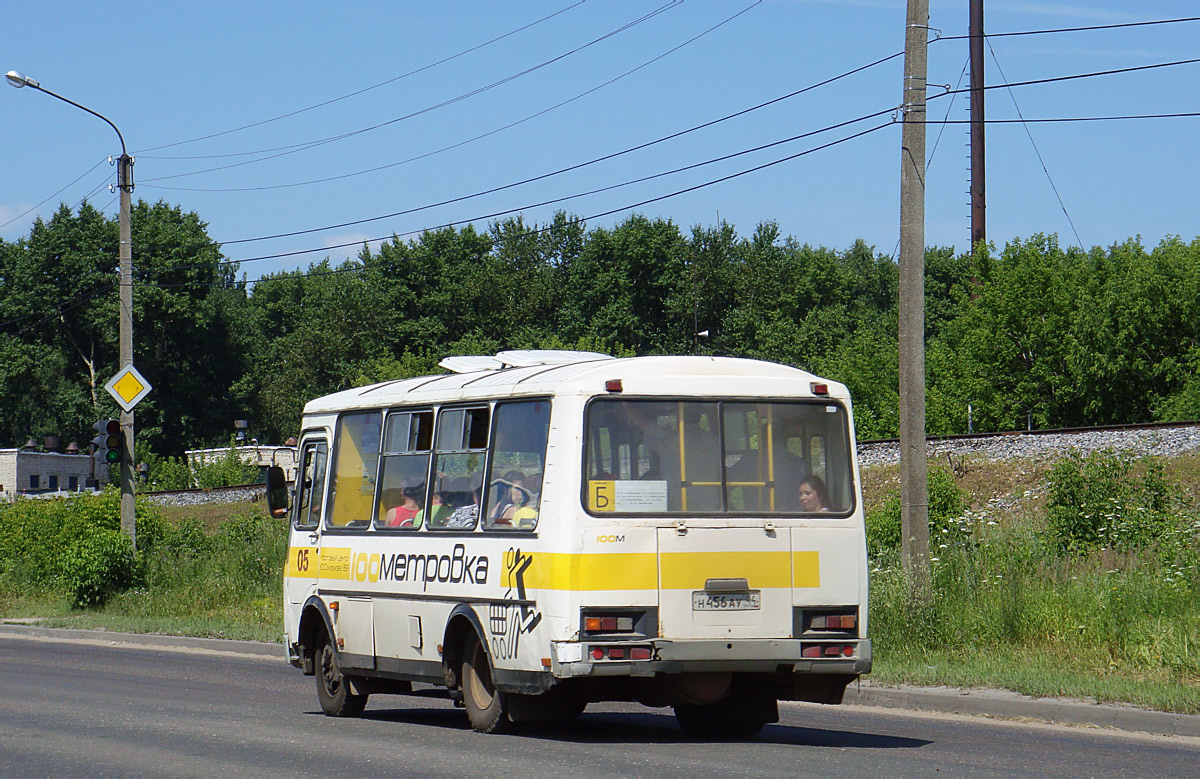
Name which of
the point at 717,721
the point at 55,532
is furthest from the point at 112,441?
the point at 717,721

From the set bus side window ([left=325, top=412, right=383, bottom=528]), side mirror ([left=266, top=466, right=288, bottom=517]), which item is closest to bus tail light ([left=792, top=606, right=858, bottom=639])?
bus side window ([left=325, top=412, right=383, bottom=528])

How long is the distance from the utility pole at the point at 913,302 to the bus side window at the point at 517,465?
6.77m

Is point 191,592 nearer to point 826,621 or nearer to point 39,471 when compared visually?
point 826,621

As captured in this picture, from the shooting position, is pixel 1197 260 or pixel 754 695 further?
pixel 1197 260

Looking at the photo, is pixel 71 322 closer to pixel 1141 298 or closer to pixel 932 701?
pixel 1141 298

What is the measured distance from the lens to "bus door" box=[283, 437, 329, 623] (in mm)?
13922

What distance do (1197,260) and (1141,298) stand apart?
250 centimetres

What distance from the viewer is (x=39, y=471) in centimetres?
9056

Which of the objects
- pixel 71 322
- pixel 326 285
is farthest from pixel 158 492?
pixel 326 285

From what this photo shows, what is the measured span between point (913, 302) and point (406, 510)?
723 cm

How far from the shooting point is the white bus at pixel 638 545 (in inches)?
406

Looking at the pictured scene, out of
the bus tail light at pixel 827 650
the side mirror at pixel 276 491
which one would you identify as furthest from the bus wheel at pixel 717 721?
the side mirror at pixel 276 491

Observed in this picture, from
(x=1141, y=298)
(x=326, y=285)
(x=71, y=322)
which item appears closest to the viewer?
(x=1141, y=298)

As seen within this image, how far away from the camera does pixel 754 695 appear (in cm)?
1146
